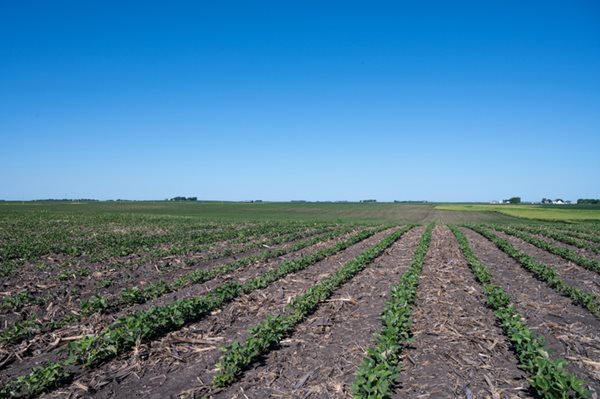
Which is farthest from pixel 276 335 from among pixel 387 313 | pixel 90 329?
pixel 90 329

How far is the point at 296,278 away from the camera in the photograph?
13.0 metres

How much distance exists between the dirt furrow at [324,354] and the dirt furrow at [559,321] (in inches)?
140

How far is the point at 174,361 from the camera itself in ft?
20.9

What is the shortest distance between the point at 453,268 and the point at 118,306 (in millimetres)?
12253

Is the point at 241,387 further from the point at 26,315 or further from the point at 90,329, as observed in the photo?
the point at 26,315

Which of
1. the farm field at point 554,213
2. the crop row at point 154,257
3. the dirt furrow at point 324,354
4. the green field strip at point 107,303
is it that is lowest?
the dirt furrow at point 324,354

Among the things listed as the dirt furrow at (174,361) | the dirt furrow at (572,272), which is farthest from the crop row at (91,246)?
the dirt furrow at (572,272)

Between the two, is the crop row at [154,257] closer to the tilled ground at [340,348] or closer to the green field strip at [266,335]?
the tilled ground at [340,348]

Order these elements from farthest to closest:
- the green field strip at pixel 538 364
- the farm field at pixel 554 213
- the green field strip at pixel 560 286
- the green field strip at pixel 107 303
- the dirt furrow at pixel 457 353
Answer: the farm field at pixel 554 213
the green field strip at pixel 560 286
the green field strip at pixel 107 303
the dirt furrow at pixel 457 353
the green field strip at pixel 538 364

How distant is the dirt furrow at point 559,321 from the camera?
259 inches

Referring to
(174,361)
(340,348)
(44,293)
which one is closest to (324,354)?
(340,348)

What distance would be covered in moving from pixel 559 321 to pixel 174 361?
28.7ft

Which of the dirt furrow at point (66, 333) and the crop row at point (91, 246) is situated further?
the crop row at point (91, 246)

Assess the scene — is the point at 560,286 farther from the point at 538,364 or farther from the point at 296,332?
the point at 296,332
